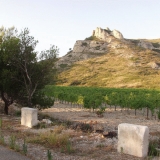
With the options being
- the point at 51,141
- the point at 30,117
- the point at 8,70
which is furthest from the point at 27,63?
the point at 51,141

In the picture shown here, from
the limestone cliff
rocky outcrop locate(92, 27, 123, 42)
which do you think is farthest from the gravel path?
rocky outcrop locate(92, 27, 123, 42)

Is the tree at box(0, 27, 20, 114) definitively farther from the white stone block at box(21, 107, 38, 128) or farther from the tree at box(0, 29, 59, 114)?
the white stone block at box(21, 107, 38, 128)

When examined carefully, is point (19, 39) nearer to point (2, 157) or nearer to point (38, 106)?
point (38, 106)

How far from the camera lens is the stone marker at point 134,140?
879cm

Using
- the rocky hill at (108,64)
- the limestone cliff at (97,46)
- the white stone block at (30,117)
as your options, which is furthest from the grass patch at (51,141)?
the limestone cliff at (97,46)

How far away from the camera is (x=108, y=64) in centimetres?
13538

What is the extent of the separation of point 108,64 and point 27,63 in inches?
4648

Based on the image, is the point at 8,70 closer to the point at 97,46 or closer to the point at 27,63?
the point at 27,63

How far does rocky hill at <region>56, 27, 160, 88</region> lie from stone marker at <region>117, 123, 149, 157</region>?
89790 millimetres

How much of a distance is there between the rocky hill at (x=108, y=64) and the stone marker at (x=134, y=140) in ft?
295

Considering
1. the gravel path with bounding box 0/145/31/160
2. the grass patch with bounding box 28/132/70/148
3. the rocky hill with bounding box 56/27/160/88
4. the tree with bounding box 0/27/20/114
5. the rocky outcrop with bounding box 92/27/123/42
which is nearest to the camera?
the gravel path with bounding box 0/145/31/160

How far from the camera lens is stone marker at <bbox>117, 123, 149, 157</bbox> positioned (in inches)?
346

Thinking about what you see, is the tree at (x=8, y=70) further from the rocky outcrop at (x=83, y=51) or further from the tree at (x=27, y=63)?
the rocky outcrop at (x=83, y=51)

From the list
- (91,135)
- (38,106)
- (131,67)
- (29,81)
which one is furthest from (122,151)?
(131,67)
